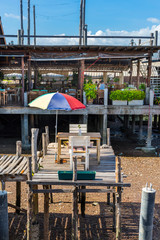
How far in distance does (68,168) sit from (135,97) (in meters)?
8.65

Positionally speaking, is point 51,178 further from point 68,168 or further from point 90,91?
point 90,91

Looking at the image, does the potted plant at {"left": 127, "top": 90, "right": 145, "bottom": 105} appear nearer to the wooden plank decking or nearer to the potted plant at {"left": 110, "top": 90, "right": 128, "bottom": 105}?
the potted plant at {"left": 110, "top": 90, "right": 128, "bottom": 105}

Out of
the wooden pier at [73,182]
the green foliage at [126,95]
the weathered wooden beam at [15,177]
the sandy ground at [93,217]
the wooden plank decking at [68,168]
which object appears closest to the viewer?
the wooden pier at [73,182]

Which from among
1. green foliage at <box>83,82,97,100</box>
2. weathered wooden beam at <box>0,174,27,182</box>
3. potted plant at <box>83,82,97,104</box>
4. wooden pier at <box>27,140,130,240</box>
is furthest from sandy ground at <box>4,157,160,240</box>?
green foliage at <box>83,82,97,100</box>

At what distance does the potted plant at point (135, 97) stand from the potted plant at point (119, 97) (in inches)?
9.2

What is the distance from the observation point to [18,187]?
8.38 metres

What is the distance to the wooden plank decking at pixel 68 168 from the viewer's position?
20.5 feet

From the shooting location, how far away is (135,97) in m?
14.4

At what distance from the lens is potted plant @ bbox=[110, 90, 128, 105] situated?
14.4 m

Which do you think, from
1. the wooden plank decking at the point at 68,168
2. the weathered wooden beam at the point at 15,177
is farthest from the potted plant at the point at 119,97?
the weathered wooden beam at the point at 15,177

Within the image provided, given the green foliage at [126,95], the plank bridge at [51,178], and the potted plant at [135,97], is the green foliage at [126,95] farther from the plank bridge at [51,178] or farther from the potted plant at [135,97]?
the plank bridge at [51,178]

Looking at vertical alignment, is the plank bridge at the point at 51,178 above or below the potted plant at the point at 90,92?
below

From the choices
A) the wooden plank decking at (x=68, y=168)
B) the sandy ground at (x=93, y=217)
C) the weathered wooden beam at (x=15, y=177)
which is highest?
the wooden plank decking at (x=68, y=168)

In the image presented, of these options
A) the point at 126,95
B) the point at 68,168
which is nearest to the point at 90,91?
the point at 126,95
